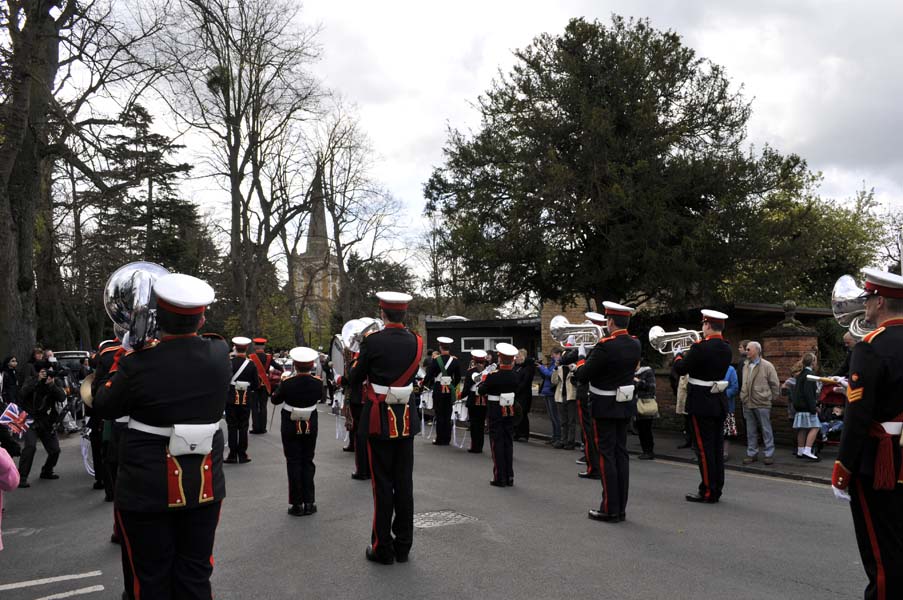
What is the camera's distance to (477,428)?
42.8 feet

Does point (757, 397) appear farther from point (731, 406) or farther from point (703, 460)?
point (703, 460)

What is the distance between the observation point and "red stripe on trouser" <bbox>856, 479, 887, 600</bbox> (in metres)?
3.68

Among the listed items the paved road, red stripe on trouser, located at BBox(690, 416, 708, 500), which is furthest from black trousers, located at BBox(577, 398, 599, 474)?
red stripe on trouser, located at BBox(690, 416, 708, 500)

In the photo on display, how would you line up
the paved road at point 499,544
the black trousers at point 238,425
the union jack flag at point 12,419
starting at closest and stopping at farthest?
the paved road at point 499,544
the union jack flag at point 12,419
the black trousers at point 238,425

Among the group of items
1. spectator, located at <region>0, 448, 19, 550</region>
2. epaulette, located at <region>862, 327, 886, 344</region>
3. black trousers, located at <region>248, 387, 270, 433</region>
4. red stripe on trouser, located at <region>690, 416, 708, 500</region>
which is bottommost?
black trousers, located at <region>248, 387, 270, 433</region>

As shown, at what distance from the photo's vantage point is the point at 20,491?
964 centimetres

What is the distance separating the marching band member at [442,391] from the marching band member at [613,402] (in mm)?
6695

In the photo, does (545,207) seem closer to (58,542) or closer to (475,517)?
(475,517)

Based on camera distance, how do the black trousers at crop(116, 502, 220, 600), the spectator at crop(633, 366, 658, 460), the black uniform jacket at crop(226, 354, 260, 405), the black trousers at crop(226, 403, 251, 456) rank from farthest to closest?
the spectator at crop(633, 366, 658, 460) → the black uniform jacket at crop(226, 354, 260, 405) → the black trousers at crop(226, 403, 251, 456) → the black trousers at crop(116, 502, 220, 600)

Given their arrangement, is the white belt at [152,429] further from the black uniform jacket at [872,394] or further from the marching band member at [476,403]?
the marching band member at [476,403]

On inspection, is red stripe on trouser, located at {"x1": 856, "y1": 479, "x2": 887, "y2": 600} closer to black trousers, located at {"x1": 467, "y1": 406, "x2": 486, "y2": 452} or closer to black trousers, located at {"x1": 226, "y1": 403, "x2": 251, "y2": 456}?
black trousers, located at {"x1": 467, "y1": 406, "x2": 486, "y2": 452}

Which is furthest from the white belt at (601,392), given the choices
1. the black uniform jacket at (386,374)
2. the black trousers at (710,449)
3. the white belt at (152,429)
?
the white belt at (152,429)

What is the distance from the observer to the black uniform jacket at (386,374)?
5852mm

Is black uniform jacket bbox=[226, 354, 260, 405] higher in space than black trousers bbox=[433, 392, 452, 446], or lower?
higher
